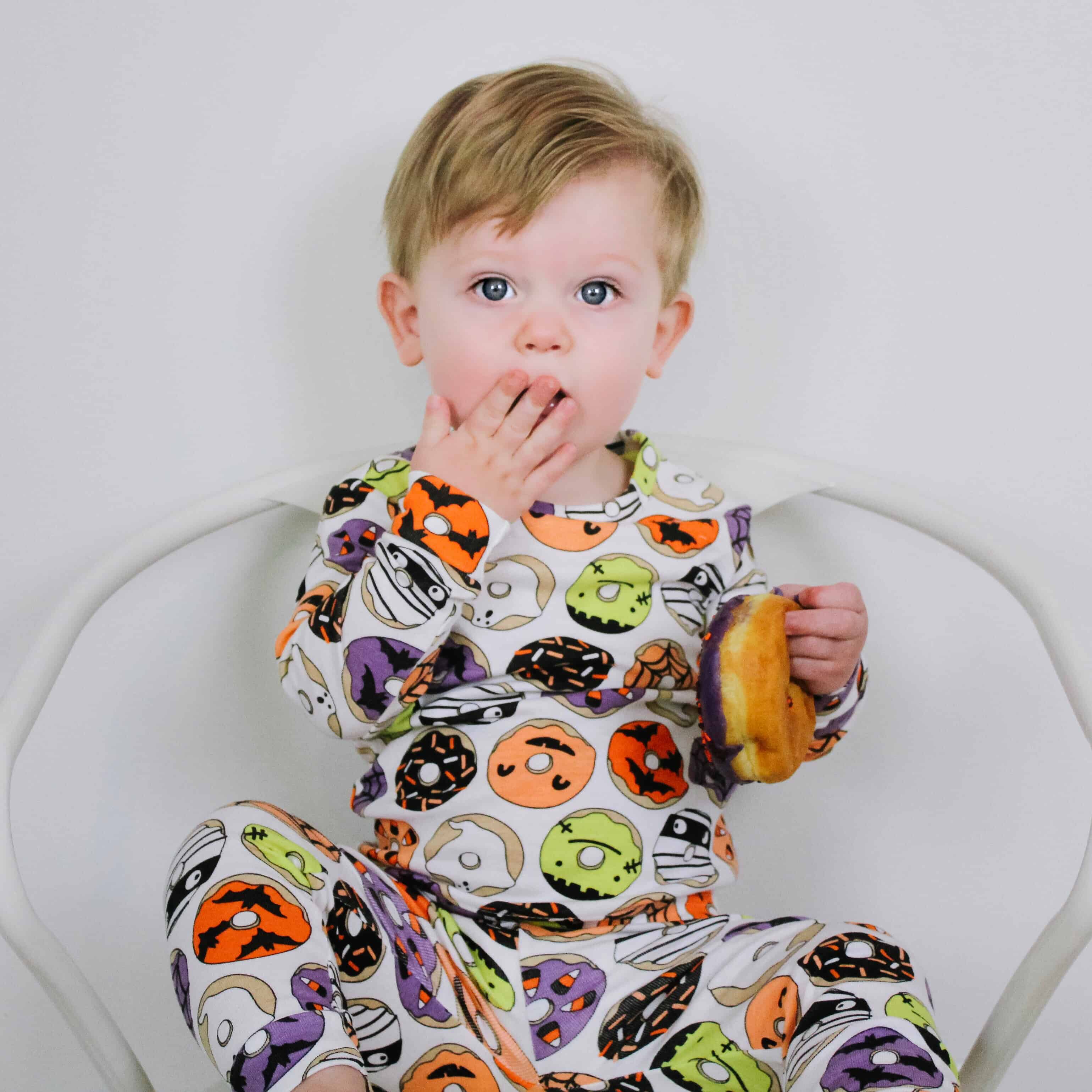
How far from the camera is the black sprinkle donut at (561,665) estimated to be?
0.87 meters

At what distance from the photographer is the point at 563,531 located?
0.90 meters

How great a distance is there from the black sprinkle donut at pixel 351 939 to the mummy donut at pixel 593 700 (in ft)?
0.63

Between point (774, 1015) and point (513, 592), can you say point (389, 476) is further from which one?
point (774, 1015)

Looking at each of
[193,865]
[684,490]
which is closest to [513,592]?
[684,490]

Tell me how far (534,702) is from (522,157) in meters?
0.35

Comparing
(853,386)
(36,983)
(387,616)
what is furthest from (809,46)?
(36,983)

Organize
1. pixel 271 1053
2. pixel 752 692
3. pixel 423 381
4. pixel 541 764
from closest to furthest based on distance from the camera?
pixel 271 1053, pixel 752 692, pixel 541 764, pixel 423 381

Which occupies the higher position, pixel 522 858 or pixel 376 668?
pixel 376 668

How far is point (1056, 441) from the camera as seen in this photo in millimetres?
1024

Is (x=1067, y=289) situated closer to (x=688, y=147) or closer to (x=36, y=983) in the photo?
(x=688, y=147)

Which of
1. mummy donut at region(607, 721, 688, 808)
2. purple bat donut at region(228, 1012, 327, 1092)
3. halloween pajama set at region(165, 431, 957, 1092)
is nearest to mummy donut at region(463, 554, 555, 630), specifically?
halloween pajama set at region(165, 431, 957, 1092)

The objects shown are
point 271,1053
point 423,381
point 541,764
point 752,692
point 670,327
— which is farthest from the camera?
point 423,381

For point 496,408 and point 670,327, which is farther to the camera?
point 670,327

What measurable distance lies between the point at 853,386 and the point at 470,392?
0.37 metres
